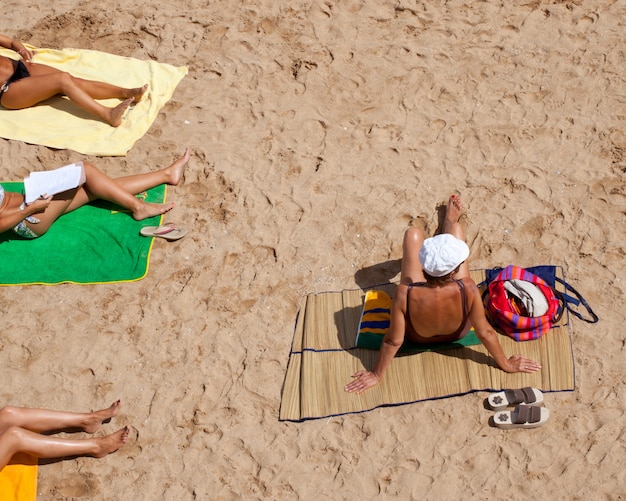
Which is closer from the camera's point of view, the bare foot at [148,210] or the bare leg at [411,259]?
the bare leg at [411,259]

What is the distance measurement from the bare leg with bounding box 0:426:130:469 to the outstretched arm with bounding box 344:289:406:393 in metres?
1.51

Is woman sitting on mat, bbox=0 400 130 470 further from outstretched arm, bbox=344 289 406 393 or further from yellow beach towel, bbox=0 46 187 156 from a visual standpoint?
yellow beach towel, bbox=0 46 187 156

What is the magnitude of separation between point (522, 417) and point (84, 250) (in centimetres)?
346

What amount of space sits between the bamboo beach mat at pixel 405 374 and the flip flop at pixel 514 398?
90 millimetres

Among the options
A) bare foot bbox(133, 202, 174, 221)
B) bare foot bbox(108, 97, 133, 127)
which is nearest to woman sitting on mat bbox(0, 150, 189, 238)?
bare foot bbox(133, 202, 174, 221)

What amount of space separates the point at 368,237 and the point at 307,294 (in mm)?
669

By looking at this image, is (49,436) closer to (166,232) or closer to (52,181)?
(166,232)

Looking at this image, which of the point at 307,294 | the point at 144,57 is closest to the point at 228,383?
the point at 307,294

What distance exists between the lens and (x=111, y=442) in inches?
173

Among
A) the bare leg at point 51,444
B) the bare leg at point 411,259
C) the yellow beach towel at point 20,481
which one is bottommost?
the yellow beach towel at point 20,481

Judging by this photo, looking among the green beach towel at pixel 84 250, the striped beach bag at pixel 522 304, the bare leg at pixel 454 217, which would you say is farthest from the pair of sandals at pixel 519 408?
the green beach towel at pixel 84 250

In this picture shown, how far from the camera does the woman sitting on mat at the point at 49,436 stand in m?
4.20

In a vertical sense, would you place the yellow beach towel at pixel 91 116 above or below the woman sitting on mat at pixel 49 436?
above

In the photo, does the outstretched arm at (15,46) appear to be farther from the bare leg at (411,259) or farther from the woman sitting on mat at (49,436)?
the bare leg at (411,259)
